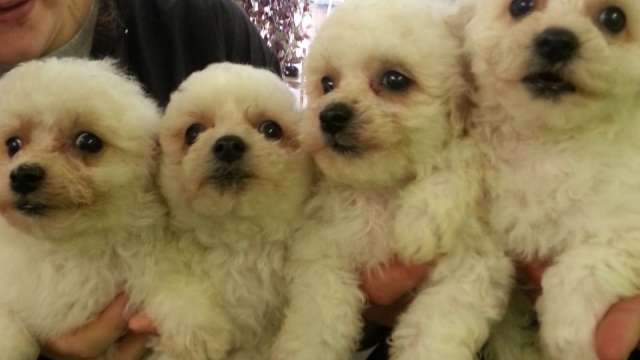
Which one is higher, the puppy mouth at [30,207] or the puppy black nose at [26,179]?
the puppy black nose at [26,179]

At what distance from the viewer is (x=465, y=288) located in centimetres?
121

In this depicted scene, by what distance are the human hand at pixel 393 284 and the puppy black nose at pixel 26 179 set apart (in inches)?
24.0

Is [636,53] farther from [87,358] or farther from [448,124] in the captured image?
[87,358]

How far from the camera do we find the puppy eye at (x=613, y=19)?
1133mm

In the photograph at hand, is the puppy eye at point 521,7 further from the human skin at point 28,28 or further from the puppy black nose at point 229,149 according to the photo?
the human skin at point 28,28

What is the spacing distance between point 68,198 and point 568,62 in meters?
0.86

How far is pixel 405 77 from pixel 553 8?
28 centimetres

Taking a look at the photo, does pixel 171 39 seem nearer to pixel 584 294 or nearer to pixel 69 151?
pixel 69 151

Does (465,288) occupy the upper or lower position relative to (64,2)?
lower

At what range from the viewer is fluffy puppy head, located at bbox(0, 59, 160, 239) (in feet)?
3.89

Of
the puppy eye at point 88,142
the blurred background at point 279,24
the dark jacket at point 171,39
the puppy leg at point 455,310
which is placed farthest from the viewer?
the blurred background at point 279,24

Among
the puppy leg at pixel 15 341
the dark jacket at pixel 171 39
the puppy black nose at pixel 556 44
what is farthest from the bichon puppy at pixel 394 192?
the dark jacket at pixel 171 39

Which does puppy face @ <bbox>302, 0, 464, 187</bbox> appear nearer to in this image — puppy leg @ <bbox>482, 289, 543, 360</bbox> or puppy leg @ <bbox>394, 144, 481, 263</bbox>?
puppy leg @ <bbox>394, 144, 481, 263</bbox>

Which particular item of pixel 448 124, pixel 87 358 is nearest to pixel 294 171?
pixel 448 124
